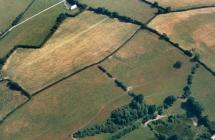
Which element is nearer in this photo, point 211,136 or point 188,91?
point 211,136

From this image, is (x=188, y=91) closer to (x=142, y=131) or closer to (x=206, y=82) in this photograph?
(x=206, y=82)

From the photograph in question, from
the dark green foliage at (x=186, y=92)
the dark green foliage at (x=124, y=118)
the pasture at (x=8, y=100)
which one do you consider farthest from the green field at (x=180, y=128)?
the pasture at (x=8, y=100)

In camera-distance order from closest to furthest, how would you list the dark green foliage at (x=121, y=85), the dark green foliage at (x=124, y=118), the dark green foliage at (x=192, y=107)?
the dark green foliage at (x=124, y=118) → the dark green foliage at (x=192, y=107) → the dark green foliage at (x=121, y=85)

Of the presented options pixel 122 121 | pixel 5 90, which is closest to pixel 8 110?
pixel 5 90

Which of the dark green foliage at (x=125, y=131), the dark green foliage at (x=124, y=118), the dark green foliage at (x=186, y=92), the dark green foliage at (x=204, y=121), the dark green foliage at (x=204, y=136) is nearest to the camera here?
the dark green foliage at (x=125, y=131)

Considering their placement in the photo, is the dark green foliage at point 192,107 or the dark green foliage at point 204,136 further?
the dark green foliage at point 192,107

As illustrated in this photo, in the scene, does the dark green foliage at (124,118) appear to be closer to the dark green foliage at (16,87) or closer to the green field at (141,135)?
the green field at (141,135)

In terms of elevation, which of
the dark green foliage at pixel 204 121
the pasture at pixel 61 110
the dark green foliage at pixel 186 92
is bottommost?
the dark green foliage at pixel 204 121
